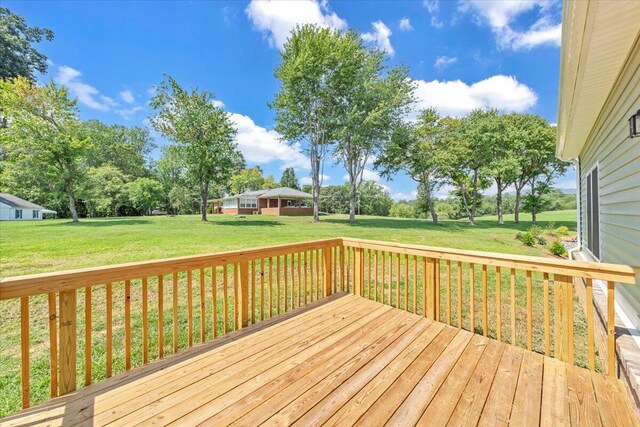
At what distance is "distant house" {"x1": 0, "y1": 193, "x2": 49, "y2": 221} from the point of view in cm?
2652

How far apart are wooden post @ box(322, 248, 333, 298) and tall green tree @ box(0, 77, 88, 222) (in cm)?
1954

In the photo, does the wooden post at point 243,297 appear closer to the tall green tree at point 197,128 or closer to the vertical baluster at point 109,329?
the vertical baluster at point 109,329

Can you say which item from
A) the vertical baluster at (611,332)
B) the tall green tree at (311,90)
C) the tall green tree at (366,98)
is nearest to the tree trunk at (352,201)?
the tall green tree at (366,98)

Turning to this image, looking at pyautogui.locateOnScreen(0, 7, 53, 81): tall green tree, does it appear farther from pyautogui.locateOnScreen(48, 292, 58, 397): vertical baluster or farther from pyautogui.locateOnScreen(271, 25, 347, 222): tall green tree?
pyautogui.locateOnScreen(48, 292, 58, 397): vertical baluster

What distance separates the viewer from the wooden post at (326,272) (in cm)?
405

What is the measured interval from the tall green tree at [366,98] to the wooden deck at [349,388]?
14469 mm

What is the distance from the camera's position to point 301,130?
17.4 m

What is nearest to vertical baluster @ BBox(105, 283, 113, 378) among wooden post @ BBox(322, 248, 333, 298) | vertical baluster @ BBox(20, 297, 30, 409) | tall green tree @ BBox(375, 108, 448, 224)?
vertical baluster @ BBox(20, 297, 30, 409)

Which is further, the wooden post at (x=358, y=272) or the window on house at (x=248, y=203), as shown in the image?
the window on house at (x=248, y=203)

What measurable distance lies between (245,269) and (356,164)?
16.6m

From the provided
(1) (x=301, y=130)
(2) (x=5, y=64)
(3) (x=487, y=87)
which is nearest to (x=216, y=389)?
(1) (x=301, y=130)

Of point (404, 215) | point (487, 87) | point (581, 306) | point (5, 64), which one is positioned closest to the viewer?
point (581, 306)

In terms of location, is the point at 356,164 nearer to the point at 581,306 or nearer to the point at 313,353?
the point at 581,306

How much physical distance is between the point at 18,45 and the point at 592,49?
93.2ft
